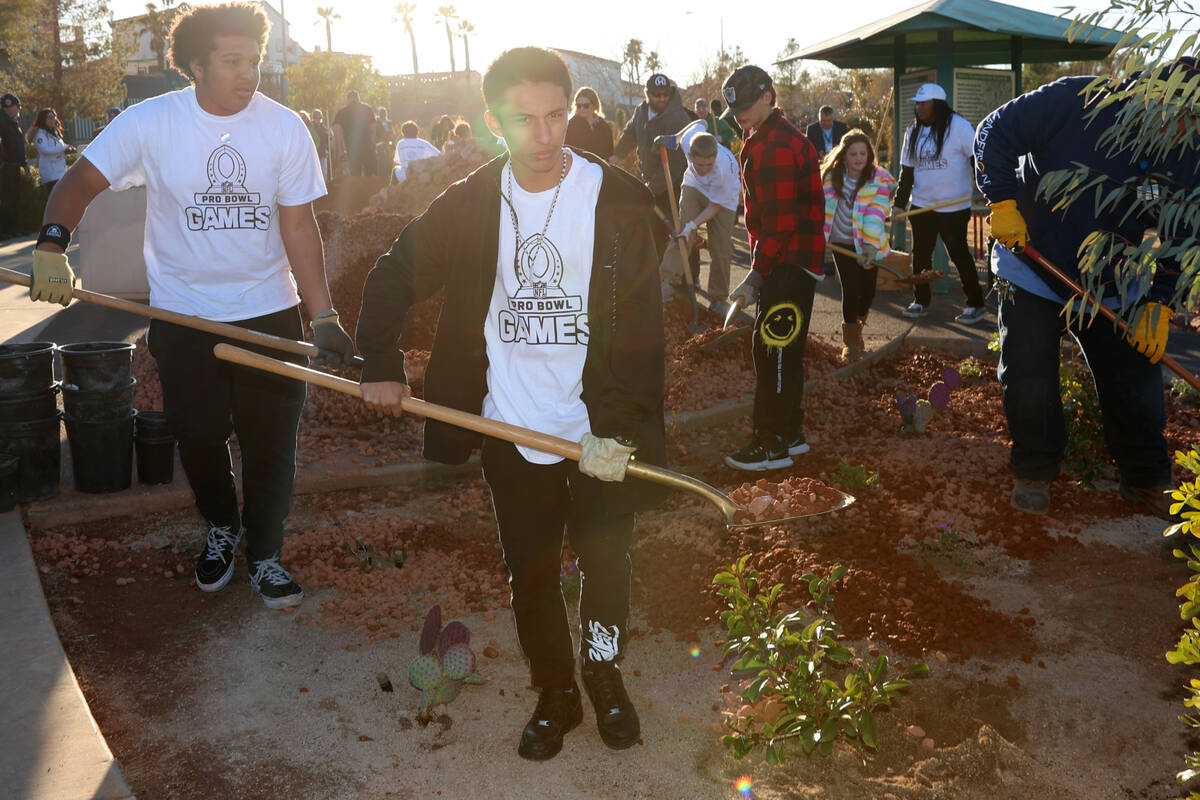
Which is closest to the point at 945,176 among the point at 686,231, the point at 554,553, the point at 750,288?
the point at 686,231

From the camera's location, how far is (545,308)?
3008mm

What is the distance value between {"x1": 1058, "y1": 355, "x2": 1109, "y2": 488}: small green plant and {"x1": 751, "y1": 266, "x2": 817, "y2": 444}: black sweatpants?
4.46 feet

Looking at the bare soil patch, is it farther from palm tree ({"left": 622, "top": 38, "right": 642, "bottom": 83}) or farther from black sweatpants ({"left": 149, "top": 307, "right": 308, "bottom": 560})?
palm tree ({"left": 622, "top": 38, "right": 642, "bottom": 83})

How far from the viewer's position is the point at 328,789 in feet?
10.1

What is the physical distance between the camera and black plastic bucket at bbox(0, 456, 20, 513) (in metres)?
5.18

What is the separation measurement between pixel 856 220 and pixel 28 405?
5740 millimetres

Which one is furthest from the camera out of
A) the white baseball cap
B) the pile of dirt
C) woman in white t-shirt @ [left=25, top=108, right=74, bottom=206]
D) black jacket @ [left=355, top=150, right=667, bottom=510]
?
woman in white t-shirt @ [left=25, top=108, right=74, bottom=206]

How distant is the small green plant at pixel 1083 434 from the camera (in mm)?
5430

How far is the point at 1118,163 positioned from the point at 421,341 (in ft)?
19.0

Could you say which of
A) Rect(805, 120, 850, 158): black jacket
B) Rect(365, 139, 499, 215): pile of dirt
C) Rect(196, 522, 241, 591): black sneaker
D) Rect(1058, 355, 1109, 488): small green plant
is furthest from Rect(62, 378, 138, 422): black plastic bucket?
Rect(805, 120, 850, 158): black jacket

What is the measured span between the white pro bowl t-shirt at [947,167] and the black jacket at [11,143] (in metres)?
14.4

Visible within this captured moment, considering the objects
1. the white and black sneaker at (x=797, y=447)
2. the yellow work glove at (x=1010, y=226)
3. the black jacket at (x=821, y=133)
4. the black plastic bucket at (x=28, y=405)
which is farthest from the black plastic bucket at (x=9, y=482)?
the black jacket at (x=821, y=133)

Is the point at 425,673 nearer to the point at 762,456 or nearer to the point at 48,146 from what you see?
the point at 762,456

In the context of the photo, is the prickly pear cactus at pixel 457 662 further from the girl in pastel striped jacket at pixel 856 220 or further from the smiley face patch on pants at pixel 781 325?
the girl in pastel striped jacket at pixel 856 220
